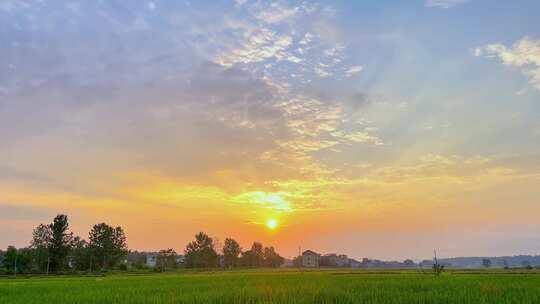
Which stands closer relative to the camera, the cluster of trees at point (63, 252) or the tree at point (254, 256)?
the cluster of trees at point (63, 252)

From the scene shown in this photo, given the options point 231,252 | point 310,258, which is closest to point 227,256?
point 231,252

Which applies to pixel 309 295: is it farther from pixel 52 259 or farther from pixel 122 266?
pixel 122 266

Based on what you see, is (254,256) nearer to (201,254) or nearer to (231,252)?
(231,252)

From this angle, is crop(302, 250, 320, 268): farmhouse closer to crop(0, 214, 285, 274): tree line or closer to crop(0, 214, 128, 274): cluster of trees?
crop(0, 214, 285, 274): tree line

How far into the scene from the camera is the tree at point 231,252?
421 ft

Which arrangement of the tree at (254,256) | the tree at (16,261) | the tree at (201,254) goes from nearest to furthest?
the tree at (16,261) → the tree at (201,254) → the tree at (254,256)

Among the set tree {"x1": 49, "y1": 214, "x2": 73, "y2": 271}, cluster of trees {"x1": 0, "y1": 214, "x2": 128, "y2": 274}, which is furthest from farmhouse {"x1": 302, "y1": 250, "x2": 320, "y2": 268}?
tree {"x1": 49, "y1": 214, "x2": 73, "y2": 271}

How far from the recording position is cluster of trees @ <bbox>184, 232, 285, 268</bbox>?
4429 inches

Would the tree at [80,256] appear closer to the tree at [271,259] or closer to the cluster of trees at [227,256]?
the cluster of trees at [227,256]

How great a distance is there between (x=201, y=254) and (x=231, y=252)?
19.0 metres

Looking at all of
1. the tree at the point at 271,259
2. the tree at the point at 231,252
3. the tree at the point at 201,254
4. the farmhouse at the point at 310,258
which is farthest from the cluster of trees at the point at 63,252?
the farmhouse at the point at 310,258

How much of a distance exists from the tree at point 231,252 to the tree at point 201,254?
13.3 meters

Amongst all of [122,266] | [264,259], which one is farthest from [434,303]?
[264,259]

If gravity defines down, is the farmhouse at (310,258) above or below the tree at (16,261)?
below
